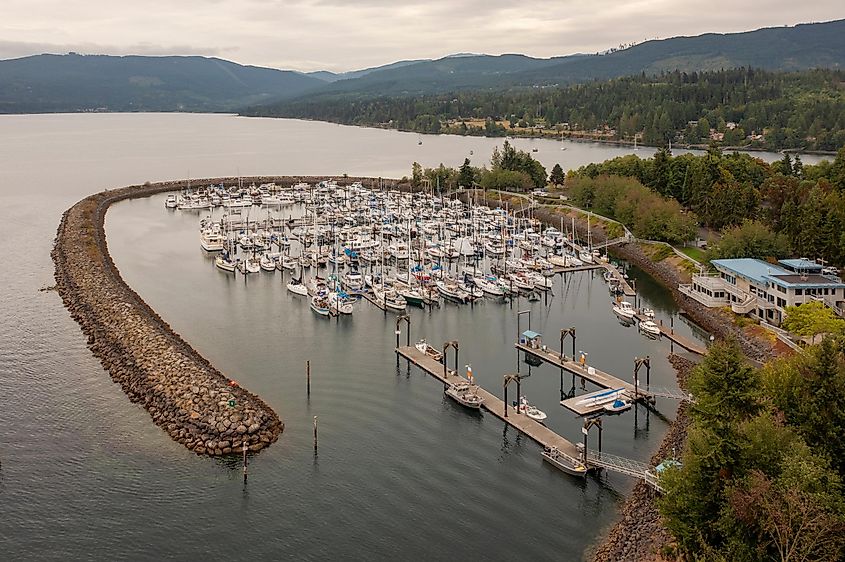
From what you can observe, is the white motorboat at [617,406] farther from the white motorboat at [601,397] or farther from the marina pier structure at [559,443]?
the marina pier structure at [559,443]

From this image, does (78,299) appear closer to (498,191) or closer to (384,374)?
(384,374)

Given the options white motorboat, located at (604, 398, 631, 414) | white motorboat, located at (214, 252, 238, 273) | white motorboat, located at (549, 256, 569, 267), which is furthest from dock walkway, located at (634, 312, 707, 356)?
white motorboat, located at (214, 252, 238, 273)

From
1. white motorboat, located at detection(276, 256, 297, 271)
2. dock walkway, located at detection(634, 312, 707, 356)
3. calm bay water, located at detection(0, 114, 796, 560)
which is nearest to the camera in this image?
calm bay water, located at detection(0, 114, 796, 560)

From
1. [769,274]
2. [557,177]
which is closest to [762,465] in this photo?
[769,274]

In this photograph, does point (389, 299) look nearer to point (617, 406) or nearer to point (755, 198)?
point (617, 406)

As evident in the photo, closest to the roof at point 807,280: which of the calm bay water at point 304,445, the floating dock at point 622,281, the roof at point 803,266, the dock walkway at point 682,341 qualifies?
the roof at point 803,266

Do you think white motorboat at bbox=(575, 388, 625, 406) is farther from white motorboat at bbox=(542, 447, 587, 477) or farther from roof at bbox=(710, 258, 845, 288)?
roof at bbox=(710, 258, 845, 288)
